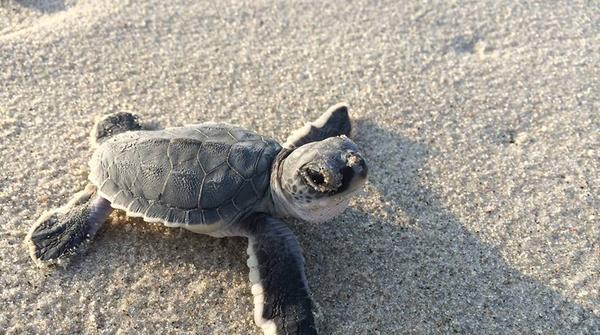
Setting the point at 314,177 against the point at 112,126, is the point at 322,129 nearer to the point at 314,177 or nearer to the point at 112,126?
the point at 314,177

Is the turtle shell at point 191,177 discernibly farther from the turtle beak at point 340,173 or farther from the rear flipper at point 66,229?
the turtle beak at point 340,173

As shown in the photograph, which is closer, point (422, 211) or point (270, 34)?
point (422, 211)

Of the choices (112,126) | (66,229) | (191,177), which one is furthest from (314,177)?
(112,126)

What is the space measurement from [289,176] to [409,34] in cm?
170

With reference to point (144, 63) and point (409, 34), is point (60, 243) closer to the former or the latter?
point (144, 63)

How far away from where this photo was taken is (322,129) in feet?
8.32

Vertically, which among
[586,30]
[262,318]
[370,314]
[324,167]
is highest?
[324,167]

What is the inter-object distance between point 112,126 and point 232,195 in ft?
2.82

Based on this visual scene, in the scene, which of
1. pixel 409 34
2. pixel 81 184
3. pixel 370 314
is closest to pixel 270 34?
pixel 409 34

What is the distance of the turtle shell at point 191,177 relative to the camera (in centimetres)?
205

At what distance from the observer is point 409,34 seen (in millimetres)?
3260

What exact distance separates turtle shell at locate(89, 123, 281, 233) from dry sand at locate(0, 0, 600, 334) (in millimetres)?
216

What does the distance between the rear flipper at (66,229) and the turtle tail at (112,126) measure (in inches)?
13.4

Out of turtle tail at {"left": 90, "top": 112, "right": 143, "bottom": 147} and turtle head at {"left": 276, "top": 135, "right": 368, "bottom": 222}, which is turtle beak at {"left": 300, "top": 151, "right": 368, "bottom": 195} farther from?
turtle tail at {"left": 90, "top": 112, "right": 143, "bottom": 147}
